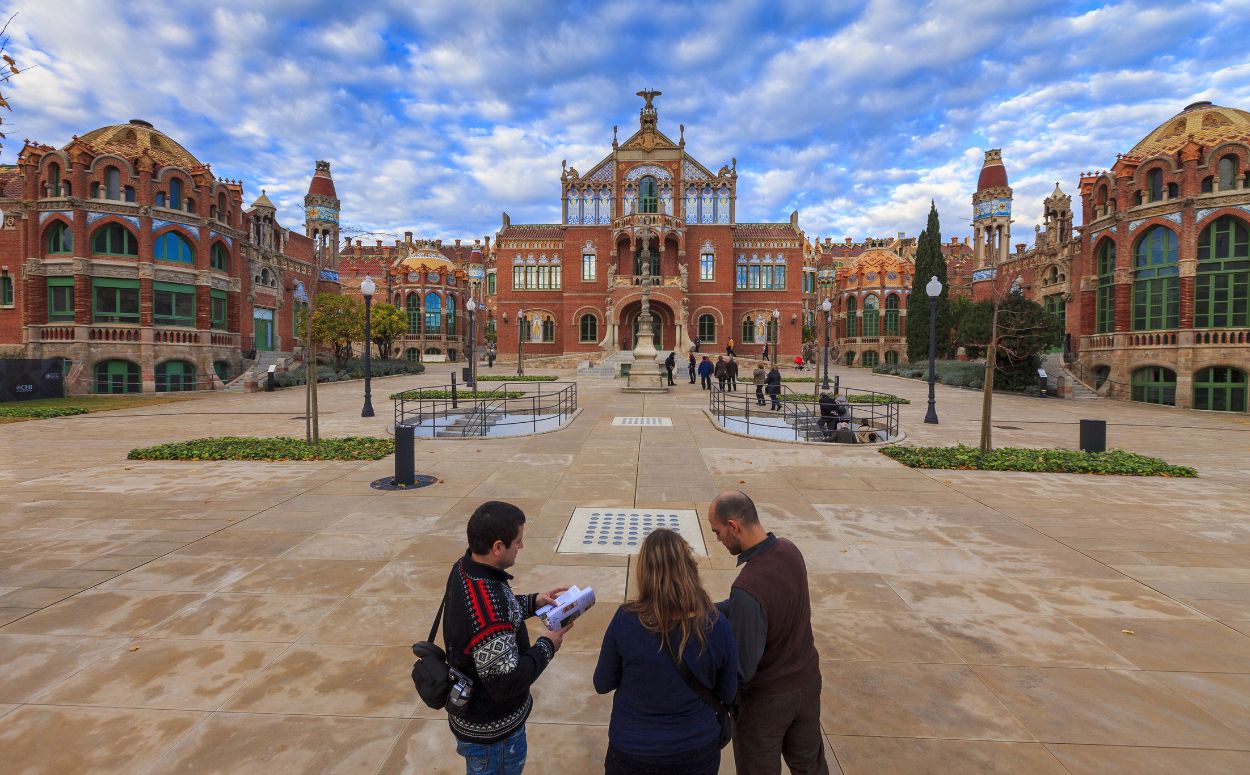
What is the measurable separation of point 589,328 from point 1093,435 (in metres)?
42.9

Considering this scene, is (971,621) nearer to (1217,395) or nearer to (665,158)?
(1217,395)

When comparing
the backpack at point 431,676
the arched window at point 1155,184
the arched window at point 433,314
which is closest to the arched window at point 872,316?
the arched window at point 1155,184

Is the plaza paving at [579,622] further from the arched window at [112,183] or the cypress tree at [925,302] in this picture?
the cypress tree at [925,302]

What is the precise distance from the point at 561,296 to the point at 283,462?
142ft

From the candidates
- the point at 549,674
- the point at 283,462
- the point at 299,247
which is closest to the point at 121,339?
A: the point at 299,247

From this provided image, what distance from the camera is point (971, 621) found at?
4.91 metres

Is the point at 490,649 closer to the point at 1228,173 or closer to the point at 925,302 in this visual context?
the point at 1228,173

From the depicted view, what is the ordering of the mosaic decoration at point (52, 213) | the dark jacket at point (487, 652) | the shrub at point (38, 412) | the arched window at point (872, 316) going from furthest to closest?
the arched window at point (872, 316) < the mosaic decoration at point (52, 213) < the shrub at point (38, 412) < the dark jacket at point (487, 652)

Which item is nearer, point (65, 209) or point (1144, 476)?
point (1144, 476)

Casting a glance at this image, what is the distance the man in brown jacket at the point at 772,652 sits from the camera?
2578 millimetres

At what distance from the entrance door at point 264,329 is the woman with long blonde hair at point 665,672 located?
42.7m

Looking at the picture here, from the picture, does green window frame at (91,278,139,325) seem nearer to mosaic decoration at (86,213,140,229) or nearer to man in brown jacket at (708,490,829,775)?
mosaic decoration at (86,213,140,229)

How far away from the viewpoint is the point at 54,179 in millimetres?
29469

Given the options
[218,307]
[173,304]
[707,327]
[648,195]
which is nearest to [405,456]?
[173,304]
